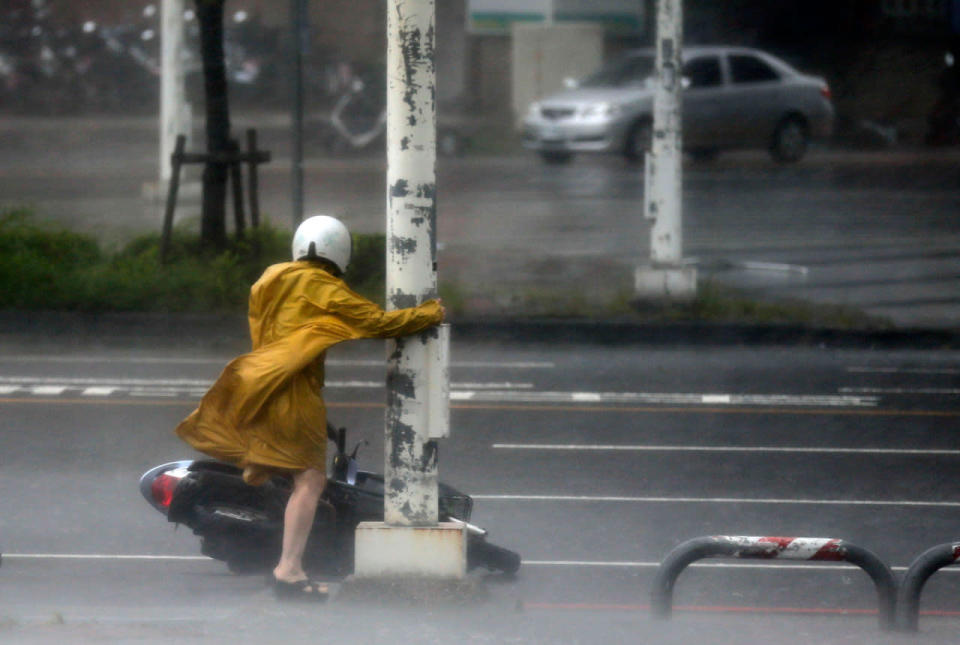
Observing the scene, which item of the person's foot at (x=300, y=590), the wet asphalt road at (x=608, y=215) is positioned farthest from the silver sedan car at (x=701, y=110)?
the person's foot at (x=300, y=590)

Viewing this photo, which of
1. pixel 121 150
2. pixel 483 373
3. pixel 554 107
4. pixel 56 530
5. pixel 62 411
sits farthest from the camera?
pixel 121 150

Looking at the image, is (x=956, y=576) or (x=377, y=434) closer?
(x=956, y=576)

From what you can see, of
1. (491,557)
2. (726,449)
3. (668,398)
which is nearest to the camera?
(491,557)

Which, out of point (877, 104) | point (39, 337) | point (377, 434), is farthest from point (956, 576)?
point (877, 104)

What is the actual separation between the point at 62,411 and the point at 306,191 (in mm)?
13871

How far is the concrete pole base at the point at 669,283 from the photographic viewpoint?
1459 cm

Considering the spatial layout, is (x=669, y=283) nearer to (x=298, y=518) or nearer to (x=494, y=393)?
(x=494, y=393)

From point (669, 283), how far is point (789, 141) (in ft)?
52.6

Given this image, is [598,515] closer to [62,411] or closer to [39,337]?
[62,411]

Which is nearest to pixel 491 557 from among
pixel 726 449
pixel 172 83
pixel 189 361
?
pixel 726 449

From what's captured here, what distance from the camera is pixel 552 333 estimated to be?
46.8ft

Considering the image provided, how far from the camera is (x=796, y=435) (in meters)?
10.3

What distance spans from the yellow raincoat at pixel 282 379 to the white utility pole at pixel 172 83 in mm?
17730

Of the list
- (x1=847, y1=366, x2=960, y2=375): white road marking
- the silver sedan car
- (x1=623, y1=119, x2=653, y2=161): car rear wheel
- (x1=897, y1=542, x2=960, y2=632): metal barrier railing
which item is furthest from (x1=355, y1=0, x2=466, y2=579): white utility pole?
(x1=623, y1=119, x2=653, y2=161): car rear wheel
